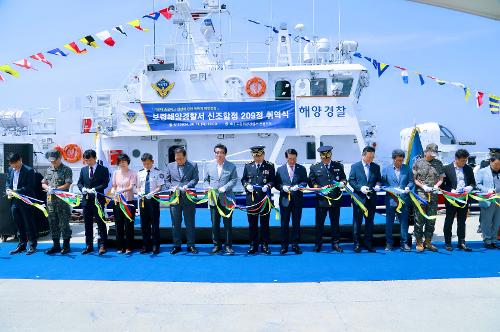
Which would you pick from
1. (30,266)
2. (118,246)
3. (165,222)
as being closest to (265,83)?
(165,222)

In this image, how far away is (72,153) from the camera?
1275 centimetres

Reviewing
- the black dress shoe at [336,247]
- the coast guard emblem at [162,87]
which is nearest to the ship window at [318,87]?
the coast guard emblem at [162,87]

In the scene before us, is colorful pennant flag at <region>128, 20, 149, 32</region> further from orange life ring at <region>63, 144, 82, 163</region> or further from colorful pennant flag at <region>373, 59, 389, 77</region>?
colorful pennant flag at <region>373, 59, 389, 77</region>

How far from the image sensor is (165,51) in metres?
12.6

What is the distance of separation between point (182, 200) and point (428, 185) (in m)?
3.64

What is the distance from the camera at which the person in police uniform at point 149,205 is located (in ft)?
21.0

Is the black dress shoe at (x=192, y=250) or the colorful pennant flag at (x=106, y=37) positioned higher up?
the colorful pennant flag at (x=106, y=37)

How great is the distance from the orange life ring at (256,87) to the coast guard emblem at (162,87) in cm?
226

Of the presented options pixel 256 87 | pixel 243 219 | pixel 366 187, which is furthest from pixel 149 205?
pixel 256 87

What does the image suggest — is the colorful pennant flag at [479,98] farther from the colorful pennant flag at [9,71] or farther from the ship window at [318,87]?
the colorful pennant flag at [9,71]

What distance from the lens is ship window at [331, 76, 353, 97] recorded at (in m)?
11.9

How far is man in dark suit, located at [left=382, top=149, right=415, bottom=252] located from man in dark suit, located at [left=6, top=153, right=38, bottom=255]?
5412mm

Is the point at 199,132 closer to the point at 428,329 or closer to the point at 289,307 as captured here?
the point at 289,307

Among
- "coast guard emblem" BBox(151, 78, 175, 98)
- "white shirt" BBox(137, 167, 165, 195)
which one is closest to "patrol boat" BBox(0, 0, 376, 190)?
"coast guard emblem" BBox(151, 78, 175, 98)
